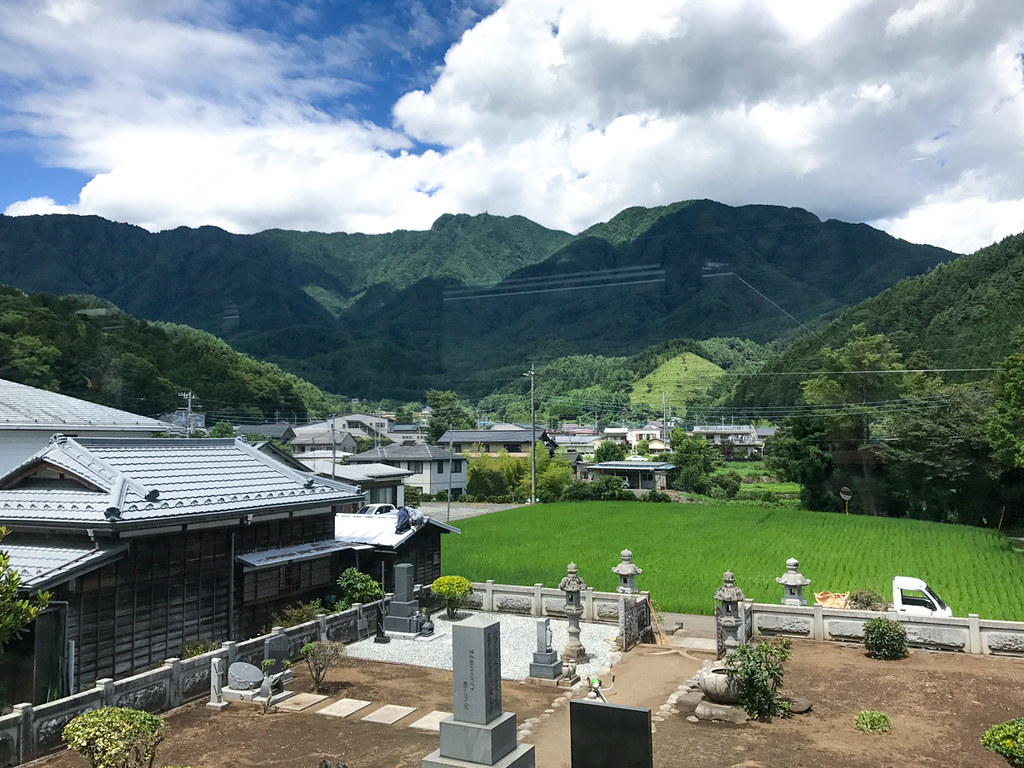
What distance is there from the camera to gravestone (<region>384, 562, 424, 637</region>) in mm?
19594

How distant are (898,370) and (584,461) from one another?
37.5 meters

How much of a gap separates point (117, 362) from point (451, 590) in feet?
174

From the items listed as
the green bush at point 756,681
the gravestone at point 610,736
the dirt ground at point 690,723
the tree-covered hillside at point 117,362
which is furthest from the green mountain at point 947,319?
the tree-covered hillside at point 117,362

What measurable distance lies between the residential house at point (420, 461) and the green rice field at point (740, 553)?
14.3m

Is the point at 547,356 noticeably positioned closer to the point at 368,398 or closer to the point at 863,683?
the point at 368,398

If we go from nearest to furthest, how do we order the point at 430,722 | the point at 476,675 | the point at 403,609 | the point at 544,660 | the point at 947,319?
the point at 476,675, the point at 430,722, the point at 544,660, the point at 403,609, the point at 947,319

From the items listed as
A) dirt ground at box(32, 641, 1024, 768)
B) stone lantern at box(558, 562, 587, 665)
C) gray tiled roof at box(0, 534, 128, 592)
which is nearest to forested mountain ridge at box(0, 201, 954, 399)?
dirt ground at box(32, 641, 1024, 768)

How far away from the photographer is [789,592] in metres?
20.6

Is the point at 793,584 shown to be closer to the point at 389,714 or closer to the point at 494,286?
the point at 389,714

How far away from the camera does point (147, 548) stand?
15000 millimetres

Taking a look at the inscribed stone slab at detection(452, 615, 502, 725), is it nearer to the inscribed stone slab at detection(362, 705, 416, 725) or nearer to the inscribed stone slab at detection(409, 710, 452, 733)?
the inscribed stone slab at detection(409, 710, 452, 733)

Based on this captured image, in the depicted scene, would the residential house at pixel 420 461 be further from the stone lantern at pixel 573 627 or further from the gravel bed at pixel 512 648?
the stone lantern at pixel 573 627

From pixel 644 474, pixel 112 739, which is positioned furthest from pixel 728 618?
pixel 644 474

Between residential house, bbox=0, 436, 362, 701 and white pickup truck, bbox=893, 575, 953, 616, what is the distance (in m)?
16.0
